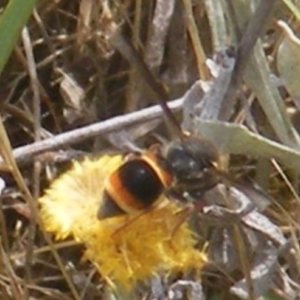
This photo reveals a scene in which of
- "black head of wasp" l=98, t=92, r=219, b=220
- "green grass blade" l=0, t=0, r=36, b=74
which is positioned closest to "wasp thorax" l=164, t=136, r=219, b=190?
"black head of wasp" l=98, t=92, r=219, b=220

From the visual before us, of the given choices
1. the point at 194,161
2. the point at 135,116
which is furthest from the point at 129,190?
the point at 135,116

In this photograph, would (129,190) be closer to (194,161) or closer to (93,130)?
(194,161)

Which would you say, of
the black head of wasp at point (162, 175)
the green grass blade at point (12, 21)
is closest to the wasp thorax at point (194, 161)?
the black head of wasp at point (162, 175)

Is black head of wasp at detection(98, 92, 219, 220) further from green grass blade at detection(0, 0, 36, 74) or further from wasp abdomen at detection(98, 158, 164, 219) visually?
green grass blade at detection(0, 0, 36, 74)

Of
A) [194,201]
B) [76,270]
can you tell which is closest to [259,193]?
[194,201]

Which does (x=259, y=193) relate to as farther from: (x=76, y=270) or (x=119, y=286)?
(x=76, y=270)

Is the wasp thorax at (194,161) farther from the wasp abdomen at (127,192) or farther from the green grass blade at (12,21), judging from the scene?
the green grass blade at (12,21)
